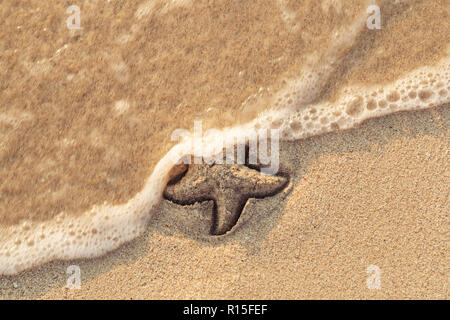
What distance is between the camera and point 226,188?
6.35 ft

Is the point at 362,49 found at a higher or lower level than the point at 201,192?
higher

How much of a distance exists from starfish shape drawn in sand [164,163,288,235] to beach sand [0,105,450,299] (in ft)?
0.15

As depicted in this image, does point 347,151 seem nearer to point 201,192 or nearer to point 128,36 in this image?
point 201,192

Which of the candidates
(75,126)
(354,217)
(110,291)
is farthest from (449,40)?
(110,291)

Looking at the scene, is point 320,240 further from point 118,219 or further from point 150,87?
point 150,87

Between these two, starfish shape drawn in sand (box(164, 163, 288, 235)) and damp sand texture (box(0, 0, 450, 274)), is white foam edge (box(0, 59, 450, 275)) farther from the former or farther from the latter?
starfish shape drawn in sand (box(164, 163, 288, 235))

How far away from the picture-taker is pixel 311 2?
2.17 m

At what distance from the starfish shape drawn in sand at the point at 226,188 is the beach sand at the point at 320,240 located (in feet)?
0.15

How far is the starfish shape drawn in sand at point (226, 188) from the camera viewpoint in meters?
1.94

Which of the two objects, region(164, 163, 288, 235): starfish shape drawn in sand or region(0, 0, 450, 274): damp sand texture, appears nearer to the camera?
region(164, 163, 288, 235): starfish shape drawn in sand

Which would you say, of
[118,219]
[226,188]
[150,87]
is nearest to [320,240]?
[226,188]

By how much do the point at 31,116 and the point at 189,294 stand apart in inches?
51.6

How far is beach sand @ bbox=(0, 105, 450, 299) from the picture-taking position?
189cm

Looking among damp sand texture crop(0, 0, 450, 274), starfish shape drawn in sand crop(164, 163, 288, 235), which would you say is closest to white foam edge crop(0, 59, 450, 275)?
damp sand texture crop(0, 0, 450, 274)
